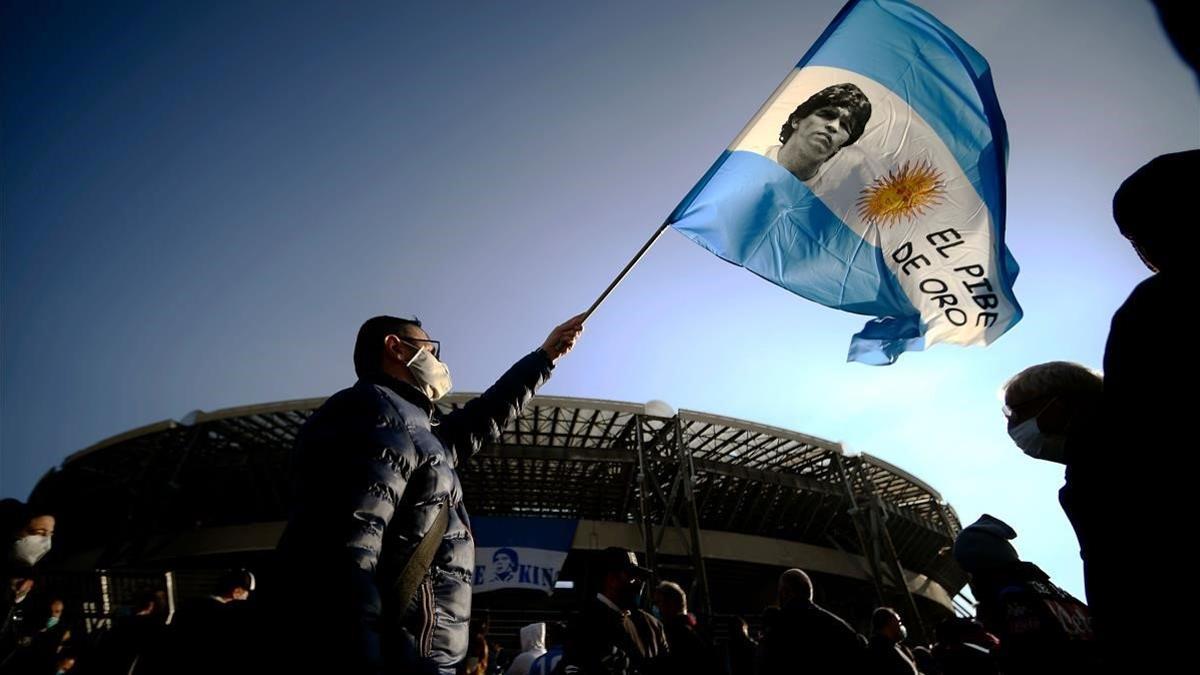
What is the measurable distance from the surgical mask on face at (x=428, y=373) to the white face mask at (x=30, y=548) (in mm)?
2880

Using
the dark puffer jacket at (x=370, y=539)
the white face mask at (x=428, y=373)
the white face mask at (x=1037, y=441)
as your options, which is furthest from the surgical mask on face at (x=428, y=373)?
the white face mask at (x=1037, y=441)

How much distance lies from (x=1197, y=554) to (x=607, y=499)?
22.0m

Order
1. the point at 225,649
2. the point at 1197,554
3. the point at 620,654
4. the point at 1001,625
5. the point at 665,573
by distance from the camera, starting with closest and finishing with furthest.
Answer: the point at 1197,554
the point at 225,649
the point at 1001,625
the point at 620,654
the point at 665,573

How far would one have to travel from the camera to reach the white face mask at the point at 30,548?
10.0 ft

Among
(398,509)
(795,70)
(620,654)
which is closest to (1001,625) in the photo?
(620,654)

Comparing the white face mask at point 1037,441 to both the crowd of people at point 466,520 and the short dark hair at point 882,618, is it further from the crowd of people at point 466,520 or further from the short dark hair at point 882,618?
the short dark hair at point 882,618

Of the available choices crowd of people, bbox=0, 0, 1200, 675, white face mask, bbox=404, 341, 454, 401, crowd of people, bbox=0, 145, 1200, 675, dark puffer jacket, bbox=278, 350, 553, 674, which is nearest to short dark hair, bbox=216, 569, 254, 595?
crowd of people, bbox=0, 145, 1200, 675

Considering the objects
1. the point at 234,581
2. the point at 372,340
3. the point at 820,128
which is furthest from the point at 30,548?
the point at 820,128

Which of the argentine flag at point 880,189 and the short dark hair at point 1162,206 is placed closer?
the short dark hair at point 1162,206

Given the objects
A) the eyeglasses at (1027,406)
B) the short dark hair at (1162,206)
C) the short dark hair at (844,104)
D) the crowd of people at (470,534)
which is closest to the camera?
the crowd of people at (470,534)

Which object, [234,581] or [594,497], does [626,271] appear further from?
[594,497]

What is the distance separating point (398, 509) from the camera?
57.2 inches

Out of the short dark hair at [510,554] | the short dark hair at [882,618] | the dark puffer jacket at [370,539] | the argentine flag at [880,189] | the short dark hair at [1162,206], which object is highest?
the argentine flag at [880,189]

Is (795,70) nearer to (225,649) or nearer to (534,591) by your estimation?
(225,649)
